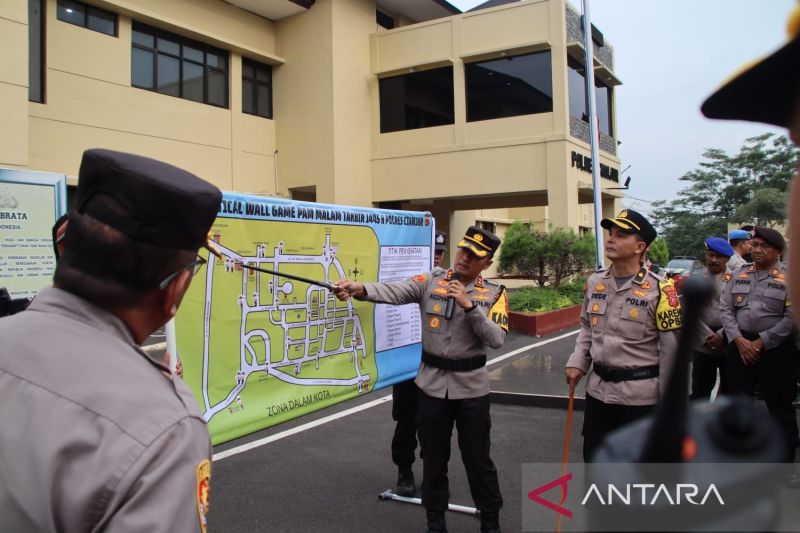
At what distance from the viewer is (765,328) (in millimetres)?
4820

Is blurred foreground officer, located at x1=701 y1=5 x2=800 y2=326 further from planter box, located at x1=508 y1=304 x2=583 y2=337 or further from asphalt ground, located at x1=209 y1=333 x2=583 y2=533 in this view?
planter box, located at x1=508 y1=304 x2=583 y2=337

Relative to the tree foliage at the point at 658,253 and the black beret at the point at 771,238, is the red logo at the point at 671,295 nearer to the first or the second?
the black beret at the point at 771,238

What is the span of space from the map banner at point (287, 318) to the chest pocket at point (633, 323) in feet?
5.51

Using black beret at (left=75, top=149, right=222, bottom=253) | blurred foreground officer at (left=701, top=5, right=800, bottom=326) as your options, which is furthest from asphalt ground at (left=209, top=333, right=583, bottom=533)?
blurred foreground officer at (left=701, top=5, right=800, bottom=326)

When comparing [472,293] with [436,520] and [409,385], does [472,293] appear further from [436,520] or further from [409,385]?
[436,520]

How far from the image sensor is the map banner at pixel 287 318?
2961mm

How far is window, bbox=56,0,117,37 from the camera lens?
43.1 feet

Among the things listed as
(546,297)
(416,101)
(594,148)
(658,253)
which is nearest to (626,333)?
(594,148)

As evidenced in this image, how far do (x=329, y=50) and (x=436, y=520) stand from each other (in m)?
16.7

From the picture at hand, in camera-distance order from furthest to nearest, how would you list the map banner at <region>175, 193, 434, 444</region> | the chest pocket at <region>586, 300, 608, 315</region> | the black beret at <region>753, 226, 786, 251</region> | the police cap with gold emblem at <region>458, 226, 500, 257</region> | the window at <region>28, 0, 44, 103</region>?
the window at <region>28, 0, 44, 103</region> < the black beret at <region>753, 226, 786, 251</region> < the police cap with gold emblem at <region>458, 226, 500, 257</region> < the chest pocket at <region>586, 300, 608, 315</region> < the map banner at <region>175, 193, 434, 444</region>

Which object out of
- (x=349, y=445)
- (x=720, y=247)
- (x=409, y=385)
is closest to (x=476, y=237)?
(x=409, y=385)

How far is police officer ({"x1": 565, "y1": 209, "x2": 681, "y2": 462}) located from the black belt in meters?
0.63

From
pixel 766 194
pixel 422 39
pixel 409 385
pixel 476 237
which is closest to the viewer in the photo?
pixel 476 237

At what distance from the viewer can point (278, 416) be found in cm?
337
